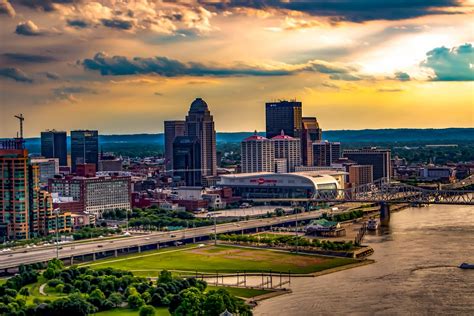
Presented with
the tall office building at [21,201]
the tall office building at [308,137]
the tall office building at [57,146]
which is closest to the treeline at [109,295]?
the tall office building at [21,201]

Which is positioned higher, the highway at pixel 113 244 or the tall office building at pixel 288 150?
the tall office building at pixel 288 150

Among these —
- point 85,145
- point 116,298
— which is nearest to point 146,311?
point 116,298

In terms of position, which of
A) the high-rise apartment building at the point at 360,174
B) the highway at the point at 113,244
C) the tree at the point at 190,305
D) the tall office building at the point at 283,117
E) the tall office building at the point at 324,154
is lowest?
the highway at the point at 113,244

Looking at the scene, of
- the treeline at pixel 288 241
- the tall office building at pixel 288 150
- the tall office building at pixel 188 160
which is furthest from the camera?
the tall office building at pixel 288 150

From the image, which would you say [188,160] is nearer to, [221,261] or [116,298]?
[221,261]

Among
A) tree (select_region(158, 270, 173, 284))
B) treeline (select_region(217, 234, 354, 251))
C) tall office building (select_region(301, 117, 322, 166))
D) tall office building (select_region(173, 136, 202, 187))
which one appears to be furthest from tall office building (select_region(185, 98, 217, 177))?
tree (select_region(158, 270, 173, 284))

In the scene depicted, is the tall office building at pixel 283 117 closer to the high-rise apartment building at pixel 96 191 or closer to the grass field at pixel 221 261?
the high-rise apartment building at pixel 96 191

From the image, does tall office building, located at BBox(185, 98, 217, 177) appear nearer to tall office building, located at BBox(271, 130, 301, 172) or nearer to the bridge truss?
tall office building, located at BBox(271, 130, 301, 172)
